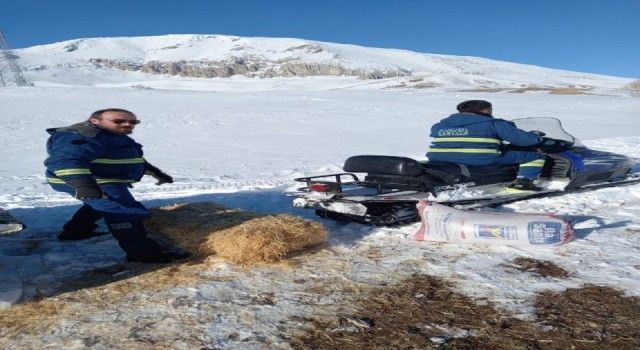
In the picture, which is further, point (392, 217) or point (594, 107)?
point (594, 107)

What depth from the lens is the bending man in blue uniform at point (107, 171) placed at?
3947 millimetres

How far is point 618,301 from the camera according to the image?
3.36 m

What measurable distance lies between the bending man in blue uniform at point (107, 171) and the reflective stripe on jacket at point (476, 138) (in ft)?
10.7

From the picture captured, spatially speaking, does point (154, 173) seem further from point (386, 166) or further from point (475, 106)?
point (475, 106)

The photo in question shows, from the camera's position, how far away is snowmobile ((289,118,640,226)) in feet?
17.7

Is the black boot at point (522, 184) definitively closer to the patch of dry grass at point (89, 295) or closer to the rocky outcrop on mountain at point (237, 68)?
the patch of dry grass at point (89, 295)

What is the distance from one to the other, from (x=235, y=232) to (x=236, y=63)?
309 feet

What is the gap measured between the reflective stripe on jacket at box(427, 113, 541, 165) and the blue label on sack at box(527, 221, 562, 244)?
157 centimetres

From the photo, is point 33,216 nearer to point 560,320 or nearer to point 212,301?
point 212,301

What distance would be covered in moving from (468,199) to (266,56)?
332 ft

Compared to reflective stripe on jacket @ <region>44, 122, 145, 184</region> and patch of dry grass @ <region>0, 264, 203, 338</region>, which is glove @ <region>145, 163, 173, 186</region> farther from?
patch of dry grass @ <region>0, 264, 203, 338</region>

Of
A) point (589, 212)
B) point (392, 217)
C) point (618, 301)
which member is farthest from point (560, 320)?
point (589, 212)

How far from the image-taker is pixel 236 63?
95.3m

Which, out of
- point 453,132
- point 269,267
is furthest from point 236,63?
point 269,267
